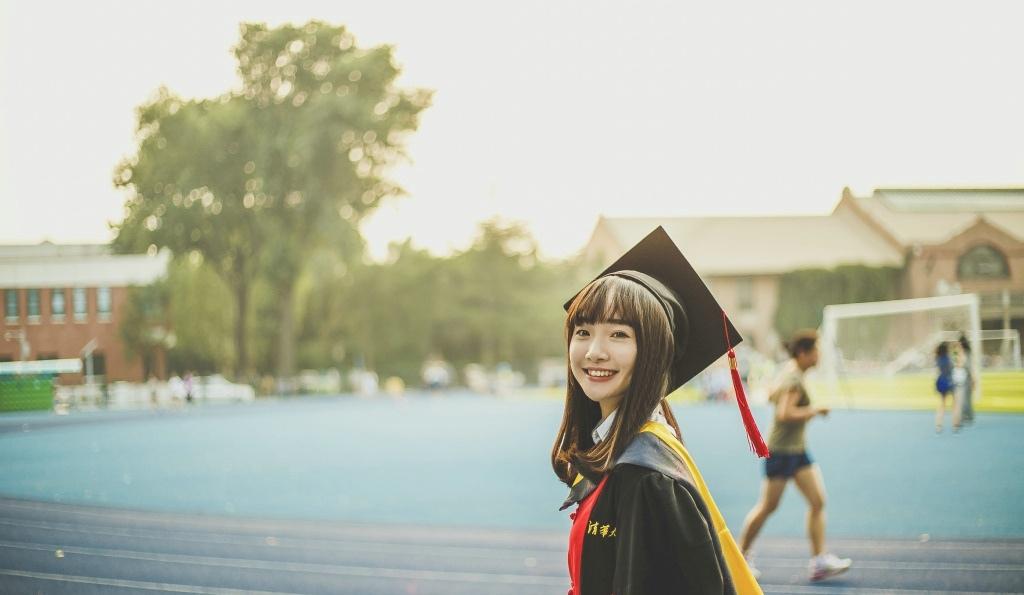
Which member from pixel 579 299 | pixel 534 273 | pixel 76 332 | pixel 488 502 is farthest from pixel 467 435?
pixel 534 273

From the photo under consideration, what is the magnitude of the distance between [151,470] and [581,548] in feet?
41.6

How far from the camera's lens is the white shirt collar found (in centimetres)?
233

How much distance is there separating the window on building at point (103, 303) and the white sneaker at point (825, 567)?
18.0ft

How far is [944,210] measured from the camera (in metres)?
7.08

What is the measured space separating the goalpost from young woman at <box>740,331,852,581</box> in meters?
1.55

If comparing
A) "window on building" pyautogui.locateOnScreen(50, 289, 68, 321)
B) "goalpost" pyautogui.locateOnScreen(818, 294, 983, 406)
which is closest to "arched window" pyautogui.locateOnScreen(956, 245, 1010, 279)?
"goalpost" pyautogui.locateOnScreen(818, 294, 983, 406)

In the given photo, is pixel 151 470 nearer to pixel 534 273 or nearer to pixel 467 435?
pixel 467 435

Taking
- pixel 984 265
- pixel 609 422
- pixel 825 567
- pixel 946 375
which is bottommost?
pixel 825 567

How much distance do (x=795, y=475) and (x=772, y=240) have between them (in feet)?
31.6

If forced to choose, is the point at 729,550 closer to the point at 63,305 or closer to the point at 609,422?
the point at 609,422

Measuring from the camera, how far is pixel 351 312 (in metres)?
62.0

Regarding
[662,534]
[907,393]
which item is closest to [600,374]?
[662,534]

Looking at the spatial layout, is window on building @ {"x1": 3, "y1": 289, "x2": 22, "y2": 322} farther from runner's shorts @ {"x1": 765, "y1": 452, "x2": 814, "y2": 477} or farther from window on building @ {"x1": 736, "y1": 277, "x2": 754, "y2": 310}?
window on building @ {"x1": 736, "y1": 277, "x2": 754, "y2": 310}

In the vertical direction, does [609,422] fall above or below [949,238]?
below
